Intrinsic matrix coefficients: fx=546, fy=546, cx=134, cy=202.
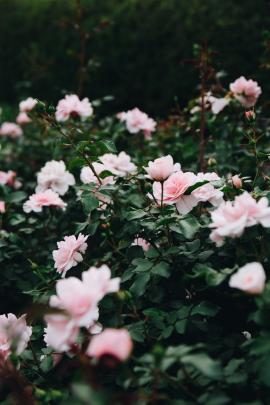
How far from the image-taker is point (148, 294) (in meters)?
1.59

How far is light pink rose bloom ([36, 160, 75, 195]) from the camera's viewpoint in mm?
2227

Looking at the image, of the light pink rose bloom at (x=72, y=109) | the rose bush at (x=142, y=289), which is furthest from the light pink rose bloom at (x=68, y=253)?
the light pink rose bloom at (x=72, y=109)

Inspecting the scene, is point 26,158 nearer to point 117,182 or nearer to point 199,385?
point 117,182

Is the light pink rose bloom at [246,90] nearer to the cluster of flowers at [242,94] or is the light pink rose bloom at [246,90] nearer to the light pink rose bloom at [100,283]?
the cluster of flowers at [242,94]

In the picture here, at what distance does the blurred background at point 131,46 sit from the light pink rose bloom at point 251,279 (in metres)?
3.05

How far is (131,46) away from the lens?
18.3 feet

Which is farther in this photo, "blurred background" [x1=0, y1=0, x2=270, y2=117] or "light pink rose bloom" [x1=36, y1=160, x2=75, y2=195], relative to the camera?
"blurred background" [x1=0, y1=0, x2=270, y2=117]

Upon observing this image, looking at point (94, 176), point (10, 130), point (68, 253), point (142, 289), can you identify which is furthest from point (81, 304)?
point (10, 130)

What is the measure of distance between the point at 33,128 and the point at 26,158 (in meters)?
0.60

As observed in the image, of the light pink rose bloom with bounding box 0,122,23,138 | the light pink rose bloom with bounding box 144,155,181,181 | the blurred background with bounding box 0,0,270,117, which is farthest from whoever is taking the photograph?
the blurred background with bounding box 0,0,270,117

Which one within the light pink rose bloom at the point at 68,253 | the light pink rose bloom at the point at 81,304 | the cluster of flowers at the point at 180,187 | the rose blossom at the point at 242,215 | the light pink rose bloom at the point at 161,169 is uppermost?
the light pink rose bloom at the point at 161,169

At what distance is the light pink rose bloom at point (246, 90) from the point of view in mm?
2426

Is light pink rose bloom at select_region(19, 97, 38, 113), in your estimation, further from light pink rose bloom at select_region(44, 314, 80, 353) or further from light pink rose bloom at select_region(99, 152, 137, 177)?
light pink rose bloom at select_region(44, 314, 80, 353)

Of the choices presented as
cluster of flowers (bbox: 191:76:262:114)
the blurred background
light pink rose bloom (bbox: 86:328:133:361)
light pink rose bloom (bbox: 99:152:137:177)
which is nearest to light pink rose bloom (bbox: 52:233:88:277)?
light pink rose bloom (bbox: 99:152:137:177)
